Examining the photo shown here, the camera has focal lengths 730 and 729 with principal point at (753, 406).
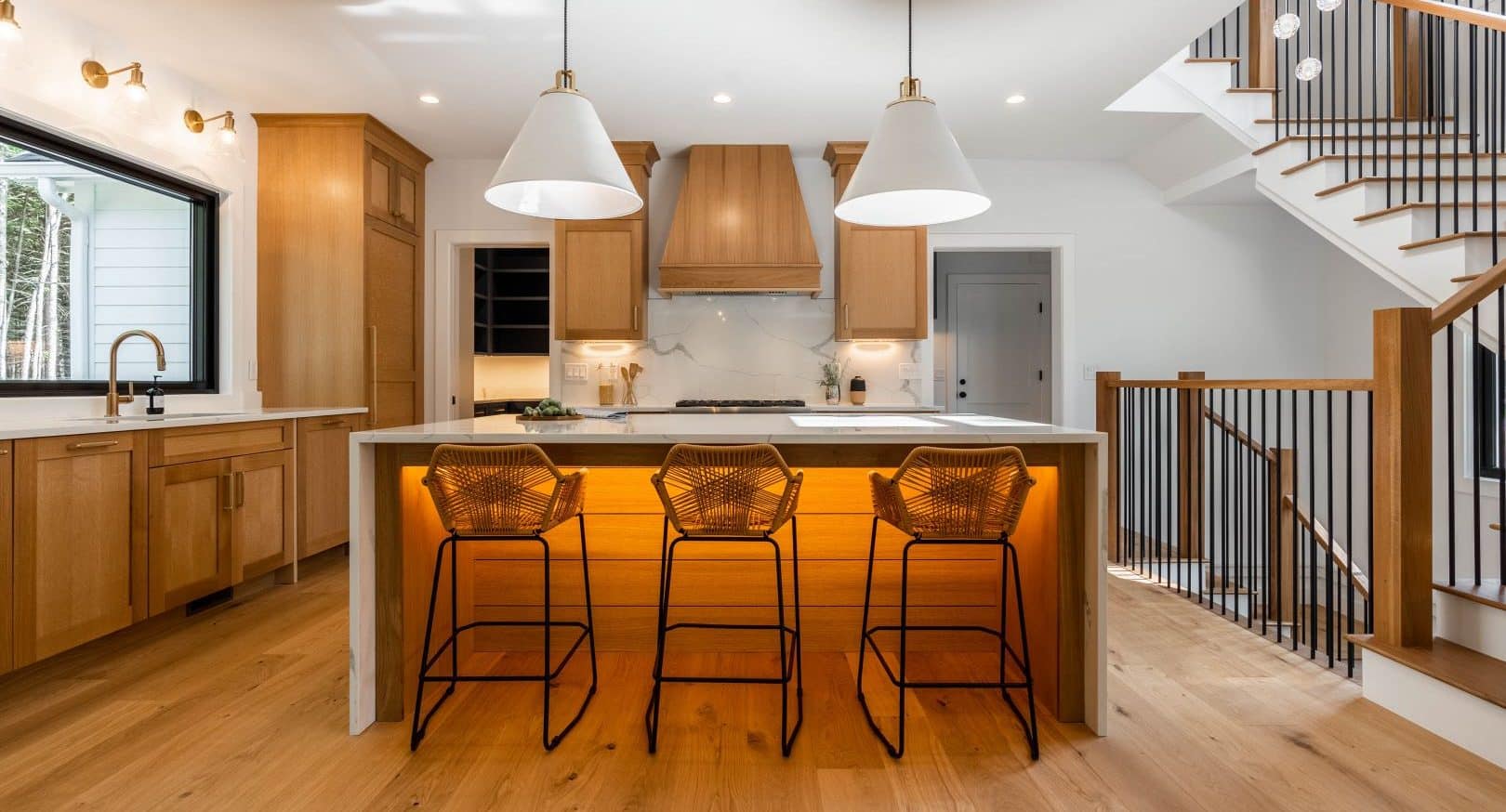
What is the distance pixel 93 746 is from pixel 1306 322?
21.8 feet

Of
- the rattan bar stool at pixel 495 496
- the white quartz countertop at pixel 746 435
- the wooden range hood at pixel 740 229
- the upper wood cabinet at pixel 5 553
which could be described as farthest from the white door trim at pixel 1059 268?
the upper wood cabinet at pixel 5 553

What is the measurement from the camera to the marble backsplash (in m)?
5.17

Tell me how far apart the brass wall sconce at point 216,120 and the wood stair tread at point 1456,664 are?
17.7 feet

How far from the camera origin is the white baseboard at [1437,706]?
6.32 ft

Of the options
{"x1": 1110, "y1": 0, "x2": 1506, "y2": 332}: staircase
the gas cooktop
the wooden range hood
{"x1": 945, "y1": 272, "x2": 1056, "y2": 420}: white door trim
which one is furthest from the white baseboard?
{"x1": 945, "y1": 272, "x2": 1056, "y2": 420}: white door trim

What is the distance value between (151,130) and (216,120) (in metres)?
0.43

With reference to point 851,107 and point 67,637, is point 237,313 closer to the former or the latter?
point 67,637

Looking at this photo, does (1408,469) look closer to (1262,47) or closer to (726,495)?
(726,495)

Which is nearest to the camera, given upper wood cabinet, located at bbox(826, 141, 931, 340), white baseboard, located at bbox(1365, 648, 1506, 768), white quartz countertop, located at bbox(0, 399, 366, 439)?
white baseboard, located at bbox(1365, 648, 1506, 768)

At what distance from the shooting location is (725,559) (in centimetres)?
264

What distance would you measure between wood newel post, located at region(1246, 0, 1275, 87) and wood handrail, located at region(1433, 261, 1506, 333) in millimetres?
2617

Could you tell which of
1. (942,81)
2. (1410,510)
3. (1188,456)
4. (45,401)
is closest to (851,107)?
(942,81)

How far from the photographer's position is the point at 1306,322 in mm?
5090

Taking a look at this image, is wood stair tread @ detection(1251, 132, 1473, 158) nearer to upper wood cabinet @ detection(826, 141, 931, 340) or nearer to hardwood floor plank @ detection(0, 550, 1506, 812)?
upper wood cabinet @ detection(826, 141, 931, 340)
